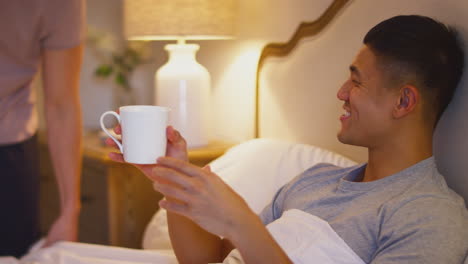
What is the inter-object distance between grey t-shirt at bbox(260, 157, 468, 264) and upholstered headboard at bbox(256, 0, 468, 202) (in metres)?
0.17

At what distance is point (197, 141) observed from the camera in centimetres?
202

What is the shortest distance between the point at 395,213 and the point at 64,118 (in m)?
0.93

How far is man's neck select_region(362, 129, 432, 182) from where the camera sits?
40.4 inches

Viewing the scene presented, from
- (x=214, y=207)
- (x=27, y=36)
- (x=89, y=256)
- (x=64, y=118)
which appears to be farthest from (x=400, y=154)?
(x=27, y=36)

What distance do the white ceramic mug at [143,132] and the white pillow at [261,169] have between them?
0.66 meters

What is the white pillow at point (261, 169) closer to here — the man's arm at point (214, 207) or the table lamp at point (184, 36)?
the table lamp at point (184, 36)

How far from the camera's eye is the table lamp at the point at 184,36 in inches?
73.0

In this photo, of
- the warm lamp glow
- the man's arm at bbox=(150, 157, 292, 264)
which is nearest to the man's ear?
the man's arm at bbox=(150, 157, 292, 264)

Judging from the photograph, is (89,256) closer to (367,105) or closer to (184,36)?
(367,105)

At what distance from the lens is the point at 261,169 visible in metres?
1.56

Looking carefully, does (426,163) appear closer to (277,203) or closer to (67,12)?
(277,203)

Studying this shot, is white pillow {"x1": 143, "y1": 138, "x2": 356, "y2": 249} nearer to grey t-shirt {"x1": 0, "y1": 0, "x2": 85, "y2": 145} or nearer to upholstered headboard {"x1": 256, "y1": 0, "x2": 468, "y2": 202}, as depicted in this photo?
upholstered headboard {"x1": 256, "y1": 0, "x2": 468, "y2": 202}

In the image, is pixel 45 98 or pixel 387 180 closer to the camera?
pixel 387 180

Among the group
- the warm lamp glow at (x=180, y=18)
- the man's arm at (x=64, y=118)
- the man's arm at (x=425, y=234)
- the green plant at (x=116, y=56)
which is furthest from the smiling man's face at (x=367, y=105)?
the green plant at (x=116, y=56)
